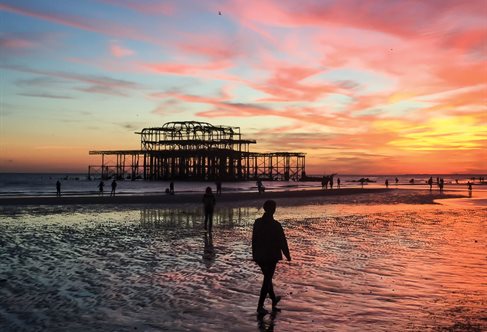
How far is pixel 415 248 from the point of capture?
41.7ft

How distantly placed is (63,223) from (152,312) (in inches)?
525

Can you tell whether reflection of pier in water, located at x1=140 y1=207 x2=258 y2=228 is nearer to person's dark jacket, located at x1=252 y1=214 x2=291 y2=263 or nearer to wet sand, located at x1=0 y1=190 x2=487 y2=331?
wet sand, located at x1=0 y1=190 x2=487 y2=331

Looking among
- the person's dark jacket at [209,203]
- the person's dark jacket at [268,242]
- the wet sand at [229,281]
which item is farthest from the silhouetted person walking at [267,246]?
the person's dark jacket at [209,203]

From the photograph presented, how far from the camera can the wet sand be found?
635 centimetres

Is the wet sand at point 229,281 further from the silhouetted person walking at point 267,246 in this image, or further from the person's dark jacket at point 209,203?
the person's dark jacket at point 209,203

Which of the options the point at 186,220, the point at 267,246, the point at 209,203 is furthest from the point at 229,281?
the point at 186,220

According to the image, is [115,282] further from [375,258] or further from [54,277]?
[375,258]

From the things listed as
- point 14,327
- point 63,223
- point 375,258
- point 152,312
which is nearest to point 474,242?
point 375,258

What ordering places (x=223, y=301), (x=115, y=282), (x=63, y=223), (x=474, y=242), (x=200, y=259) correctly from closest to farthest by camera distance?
(x=223, y=301), (x=115, y=282), (x=200, y=259), (x=474, y=242), (x=63, y=223)

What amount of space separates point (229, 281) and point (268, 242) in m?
2.12

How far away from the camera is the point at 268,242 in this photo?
22.6ft

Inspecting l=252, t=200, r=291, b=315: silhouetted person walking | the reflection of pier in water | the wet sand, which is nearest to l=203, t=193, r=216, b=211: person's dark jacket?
the wet sand

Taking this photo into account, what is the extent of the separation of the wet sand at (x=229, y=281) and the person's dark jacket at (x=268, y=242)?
2.56ft

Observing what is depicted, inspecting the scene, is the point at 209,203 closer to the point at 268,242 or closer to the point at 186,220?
the point at 186,220
